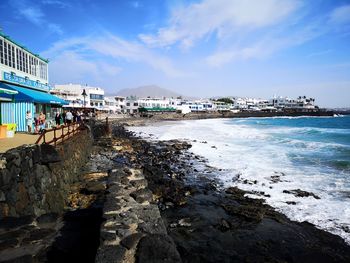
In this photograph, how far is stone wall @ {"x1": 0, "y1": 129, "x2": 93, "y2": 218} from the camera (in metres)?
6.70

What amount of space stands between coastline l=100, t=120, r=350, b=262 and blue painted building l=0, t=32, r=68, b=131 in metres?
9.38

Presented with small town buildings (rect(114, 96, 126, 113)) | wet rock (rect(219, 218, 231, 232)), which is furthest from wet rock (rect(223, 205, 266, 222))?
small town buildings (rect(114, 96, 126, 113))

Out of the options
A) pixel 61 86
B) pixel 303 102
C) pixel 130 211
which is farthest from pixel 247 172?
pixel 303 102

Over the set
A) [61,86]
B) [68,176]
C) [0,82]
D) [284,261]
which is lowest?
[284,261]

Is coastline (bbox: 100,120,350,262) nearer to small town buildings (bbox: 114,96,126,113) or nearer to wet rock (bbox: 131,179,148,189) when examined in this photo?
wet rock (bbox: 131,179,148,189)

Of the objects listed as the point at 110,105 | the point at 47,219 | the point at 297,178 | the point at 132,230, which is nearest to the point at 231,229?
the point at 132,230

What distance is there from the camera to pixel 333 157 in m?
20.3

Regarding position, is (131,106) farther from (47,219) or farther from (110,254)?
(110,254)

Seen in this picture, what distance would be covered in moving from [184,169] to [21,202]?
10170mm

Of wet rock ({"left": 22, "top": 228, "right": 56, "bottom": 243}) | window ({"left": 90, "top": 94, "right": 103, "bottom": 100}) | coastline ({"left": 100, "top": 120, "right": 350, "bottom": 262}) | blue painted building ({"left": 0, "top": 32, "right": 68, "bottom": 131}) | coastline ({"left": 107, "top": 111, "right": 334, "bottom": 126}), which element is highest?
window ({"left": 90, "top": 94, "right": 103, "bottom": 100})

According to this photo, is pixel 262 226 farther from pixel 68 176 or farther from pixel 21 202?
pixel 68 176

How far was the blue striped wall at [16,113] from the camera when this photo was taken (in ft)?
52.7

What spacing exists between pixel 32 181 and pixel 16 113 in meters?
10.5

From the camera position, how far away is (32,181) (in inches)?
319
